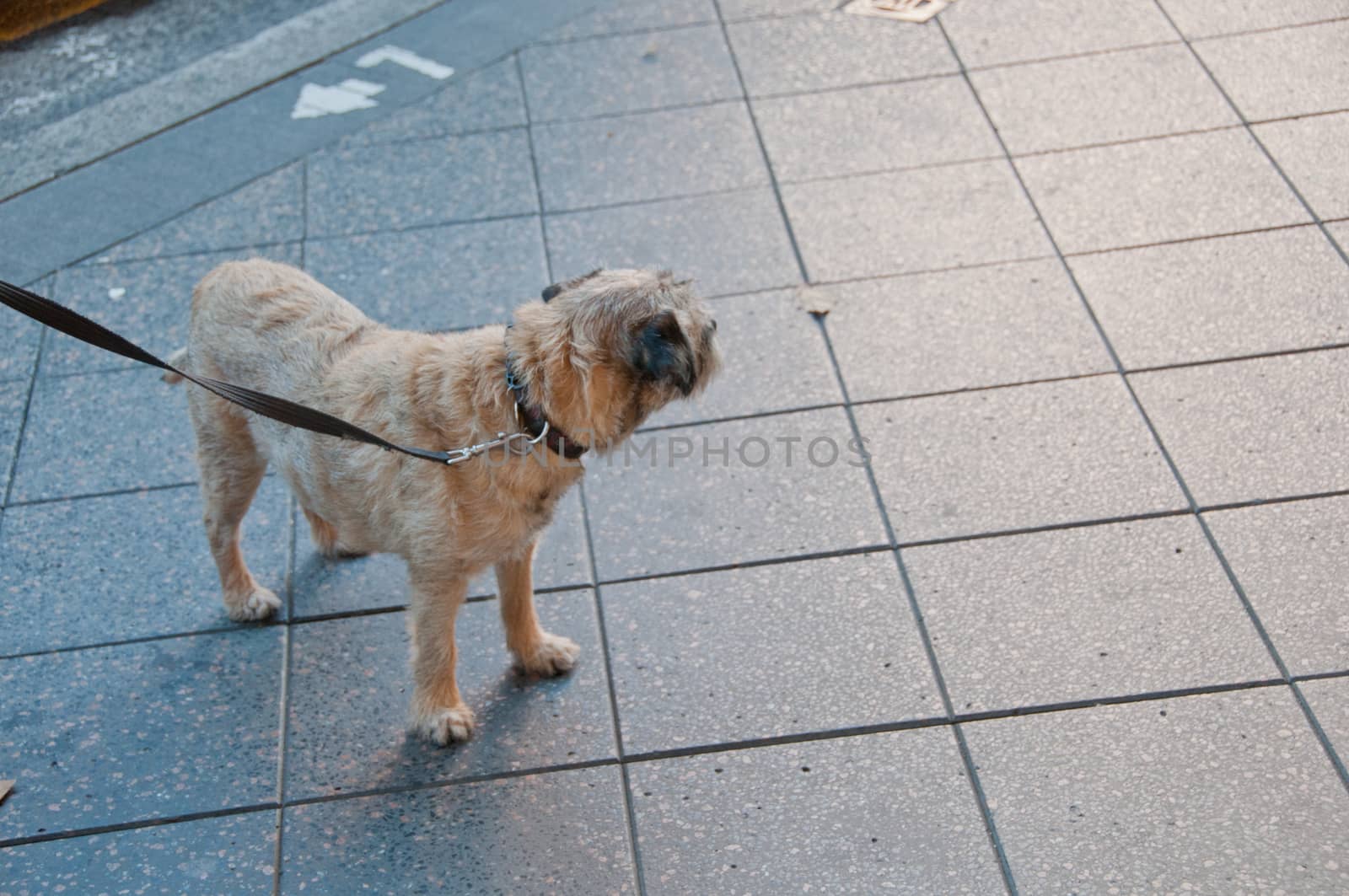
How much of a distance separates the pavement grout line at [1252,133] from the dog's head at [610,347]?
3.75 m

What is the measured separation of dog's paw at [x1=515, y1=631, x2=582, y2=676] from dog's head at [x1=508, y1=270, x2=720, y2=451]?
3.17 ft

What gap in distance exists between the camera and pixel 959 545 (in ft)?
14.9

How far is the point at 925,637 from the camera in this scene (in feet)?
13.9

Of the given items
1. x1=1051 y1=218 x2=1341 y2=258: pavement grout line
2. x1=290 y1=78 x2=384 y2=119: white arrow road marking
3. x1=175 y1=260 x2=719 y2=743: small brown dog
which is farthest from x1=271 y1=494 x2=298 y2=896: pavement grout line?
x1=1051 y1=218 x2=1341 y2=258: pavement grout line

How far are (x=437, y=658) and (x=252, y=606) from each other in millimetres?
954

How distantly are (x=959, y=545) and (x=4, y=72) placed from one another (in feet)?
23.7

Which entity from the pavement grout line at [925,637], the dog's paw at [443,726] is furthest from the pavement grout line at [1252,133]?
the dog's paw at [443,726]

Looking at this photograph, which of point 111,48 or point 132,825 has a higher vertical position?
point 111,48

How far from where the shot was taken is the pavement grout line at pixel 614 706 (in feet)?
12.0

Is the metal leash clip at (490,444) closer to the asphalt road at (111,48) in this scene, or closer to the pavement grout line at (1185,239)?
the pavement grout line at (1185,239)


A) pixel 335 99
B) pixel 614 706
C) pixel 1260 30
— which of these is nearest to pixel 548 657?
pixel 614 706

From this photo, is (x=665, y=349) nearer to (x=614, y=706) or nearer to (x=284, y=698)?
(x=614, y=706)

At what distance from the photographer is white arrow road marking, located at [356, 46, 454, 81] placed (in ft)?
24.1

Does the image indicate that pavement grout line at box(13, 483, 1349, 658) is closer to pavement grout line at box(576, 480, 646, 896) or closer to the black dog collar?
pavement grout line at box(576, 480, 646, 896)
